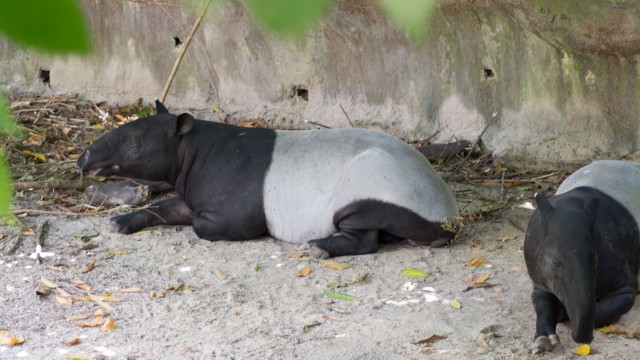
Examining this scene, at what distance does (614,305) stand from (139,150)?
3.55m

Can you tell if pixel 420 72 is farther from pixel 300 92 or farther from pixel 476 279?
pixel 476 279

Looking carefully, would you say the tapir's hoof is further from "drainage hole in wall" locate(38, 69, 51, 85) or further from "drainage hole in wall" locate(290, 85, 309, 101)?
"drainage hole in wall" locate(38, 69, 51, 85)

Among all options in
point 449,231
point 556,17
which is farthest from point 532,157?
point 449,231

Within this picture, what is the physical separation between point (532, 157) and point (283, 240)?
2469 millimetres

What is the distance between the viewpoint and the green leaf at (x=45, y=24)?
32.1 inches

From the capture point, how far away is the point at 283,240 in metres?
6.20

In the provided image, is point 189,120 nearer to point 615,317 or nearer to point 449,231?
point 449,231

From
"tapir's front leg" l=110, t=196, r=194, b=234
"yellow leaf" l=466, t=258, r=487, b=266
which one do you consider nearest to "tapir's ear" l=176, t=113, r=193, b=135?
"tapir's front leg" l=110, t=196, r=194, b=234

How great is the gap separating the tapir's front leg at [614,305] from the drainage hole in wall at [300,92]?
4465 millimetres

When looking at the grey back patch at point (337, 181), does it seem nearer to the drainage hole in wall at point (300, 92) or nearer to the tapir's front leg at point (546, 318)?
the tapir's front leg at point (546, 318)

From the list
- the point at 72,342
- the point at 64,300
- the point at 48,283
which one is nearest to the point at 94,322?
the point at 72,342

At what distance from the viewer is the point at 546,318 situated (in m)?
4.37

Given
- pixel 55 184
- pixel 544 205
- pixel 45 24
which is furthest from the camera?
pixel 55 184

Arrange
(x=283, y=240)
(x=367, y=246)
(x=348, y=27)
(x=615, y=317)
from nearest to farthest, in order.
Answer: (x=615, y=317)
(x=367, y=246)
(x=283, y=240)
(x=348, y=27)
